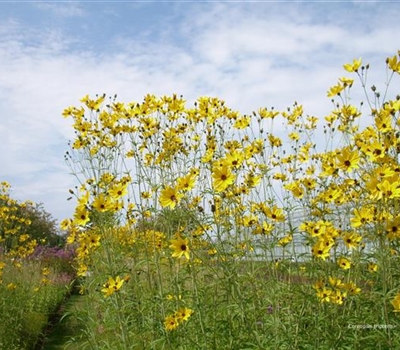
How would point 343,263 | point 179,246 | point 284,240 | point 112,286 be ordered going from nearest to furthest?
1. point 179,246
2. point 112,286
3. point 343,263
4. point 284,240

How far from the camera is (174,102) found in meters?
3.56

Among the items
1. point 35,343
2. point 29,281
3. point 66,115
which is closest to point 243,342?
point 66,115

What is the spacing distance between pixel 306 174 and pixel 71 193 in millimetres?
2195

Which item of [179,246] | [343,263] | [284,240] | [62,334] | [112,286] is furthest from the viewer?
[62,334]

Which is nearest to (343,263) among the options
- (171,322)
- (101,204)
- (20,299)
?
(171,322)

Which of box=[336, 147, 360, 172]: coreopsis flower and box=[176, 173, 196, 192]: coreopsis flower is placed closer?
box=[176, 173, 196, 192]: coreopsis flower

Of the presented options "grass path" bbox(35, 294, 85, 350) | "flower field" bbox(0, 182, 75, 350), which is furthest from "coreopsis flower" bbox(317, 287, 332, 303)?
"grass path" bbox(35, 294, 85, 350)

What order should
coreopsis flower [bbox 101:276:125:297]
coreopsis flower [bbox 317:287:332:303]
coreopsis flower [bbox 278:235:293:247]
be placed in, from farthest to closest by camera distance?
coreopsis flower [bbox 278:235:293:247] → coreopsis flower [bbox 101:276:125:297] → coreopsis flower [bbox 317:287:332:303]

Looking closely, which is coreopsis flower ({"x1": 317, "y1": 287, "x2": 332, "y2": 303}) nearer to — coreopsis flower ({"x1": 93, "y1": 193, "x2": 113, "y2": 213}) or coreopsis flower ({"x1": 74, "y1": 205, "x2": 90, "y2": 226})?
coreopsis flower ({"x1": 93, "y1": 193, "x2": 113, "y2": 213})

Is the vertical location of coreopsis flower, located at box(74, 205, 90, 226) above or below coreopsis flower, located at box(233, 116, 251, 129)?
below

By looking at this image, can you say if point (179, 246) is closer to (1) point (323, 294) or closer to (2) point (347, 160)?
(1) point (323, 294)

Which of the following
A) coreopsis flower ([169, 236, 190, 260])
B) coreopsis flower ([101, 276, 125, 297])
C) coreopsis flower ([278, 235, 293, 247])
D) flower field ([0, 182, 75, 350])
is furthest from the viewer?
flower field ([0, 182, 75, 350])

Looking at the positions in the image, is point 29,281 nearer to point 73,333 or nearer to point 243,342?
point 73,333

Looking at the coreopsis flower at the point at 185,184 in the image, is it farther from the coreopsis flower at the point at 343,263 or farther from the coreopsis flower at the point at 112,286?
the coreopsis flower at the point at 343,263
